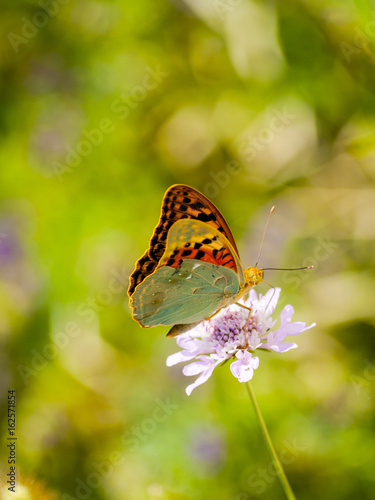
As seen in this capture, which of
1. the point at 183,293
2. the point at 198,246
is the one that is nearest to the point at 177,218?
the point at 198,246

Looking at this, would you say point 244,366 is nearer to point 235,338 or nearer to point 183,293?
point 235,338

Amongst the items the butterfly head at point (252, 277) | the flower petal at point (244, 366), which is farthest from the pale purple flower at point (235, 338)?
the butterfly head at point (252, 277)

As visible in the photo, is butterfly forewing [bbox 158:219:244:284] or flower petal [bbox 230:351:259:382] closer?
flower petal [bbox 230:351:259:382]

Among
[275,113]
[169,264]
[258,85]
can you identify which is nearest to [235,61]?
[258,85]

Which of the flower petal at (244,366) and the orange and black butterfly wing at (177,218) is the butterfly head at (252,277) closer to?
the orange and black butterfly wing at (177,218)

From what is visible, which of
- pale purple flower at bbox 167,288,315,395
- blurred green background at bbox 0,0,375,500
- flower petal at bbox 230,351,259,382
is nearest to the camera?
flower petal at bbox 230,351,259,382

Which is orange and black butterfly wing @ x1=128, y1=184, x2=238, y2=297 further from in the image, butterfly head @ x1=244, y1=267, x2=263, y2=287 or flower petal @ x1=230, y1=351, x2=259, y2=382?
flower petal @ x1=230, y1=351, x2=259, y2=382

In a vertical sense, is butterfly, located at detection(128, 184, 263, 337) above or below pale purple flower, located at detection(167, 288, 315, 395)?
above

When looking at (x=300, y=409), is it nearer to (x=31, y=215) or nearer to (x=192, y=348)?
(x=192, y=348)

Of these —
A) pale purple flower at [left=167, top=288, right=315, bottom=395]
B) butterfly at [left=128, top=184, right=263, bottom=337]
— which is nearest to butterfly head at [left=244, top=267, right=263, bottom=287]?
butterfly at [left=128, top=184, right=263, bottom=337]
